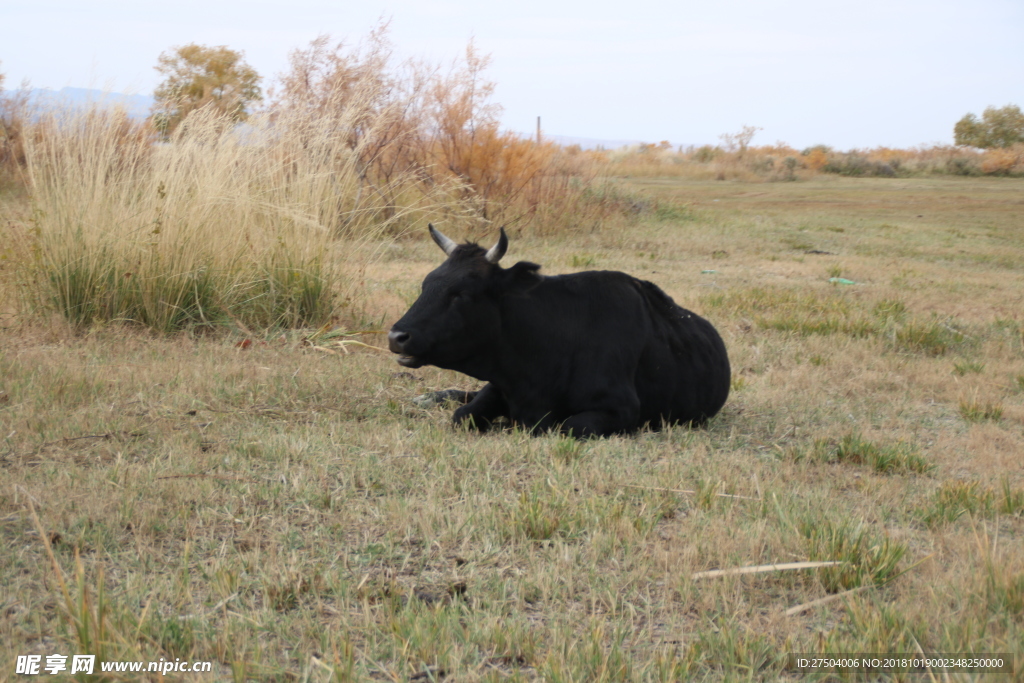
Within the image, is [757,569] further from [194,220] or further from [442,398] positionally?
[194,220]

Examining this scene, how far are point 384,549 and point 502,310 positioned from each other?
216cm

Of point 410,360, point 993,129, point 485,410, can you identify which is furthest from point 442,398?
point 993,129

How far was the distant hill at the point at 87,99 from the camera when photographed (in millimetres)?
7492

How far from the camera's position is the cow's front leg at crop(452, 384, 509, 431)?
5.07 metres

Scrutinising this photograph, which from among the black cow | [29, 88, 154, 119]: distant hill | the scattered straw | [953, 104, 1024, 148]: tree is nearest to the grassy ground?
the scattered straw

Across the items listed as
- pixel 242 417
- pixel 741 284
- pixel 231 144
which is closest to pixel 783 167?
pixel 741 284

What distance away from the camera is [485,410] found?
16.9 ft

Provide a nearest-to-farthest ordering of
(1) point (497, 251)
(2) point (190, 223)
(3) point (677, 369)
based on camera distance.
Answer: (1) point (497, 251) < (3) point (677, 369) < (2) point (190, 223)

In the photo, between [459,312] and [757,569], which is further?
[459,312]

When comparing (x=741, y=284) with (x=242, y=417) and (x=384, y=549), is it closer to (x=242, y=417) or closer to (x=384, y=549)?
(x=242, y=417)

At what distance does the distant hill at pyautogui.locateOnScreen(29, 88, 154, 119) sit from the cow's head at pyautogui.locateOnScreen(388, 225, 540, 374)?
423 centimetres

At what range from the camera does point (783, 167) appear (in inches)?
1510

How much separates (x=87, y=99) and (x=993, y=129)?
48409mm

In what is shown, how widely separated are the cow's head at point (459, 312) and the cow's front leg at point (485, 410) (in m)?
0.24
